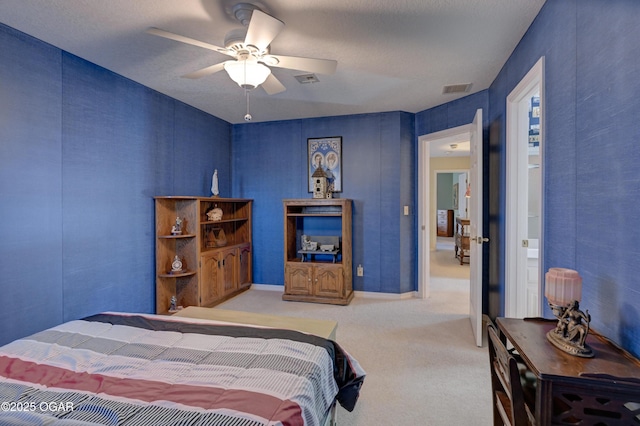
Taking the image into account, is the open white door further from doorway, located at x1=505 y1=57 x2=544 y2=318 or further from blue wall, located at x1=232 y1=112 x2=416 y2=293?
blue wall, located at x1=232 y1=112 x2=416 y2=293

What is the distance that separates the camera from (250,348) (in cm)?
150

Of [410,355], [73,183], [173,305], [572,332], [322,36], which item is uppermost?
[322,36]

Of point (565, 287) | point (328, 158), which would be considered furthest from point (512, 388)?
point (328, 158)

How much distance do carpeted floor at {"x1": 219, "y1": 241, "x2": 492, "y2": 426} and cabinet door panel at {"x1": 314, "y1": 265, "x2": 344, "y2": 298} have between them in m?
0.20

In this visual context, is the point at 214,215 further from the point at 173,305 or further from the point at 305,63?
the point at 305,63

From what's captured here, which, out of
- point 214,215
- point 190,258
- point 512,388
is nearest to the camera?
point 512,388

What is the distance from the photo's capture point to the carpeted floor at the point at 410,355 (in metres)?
1.93

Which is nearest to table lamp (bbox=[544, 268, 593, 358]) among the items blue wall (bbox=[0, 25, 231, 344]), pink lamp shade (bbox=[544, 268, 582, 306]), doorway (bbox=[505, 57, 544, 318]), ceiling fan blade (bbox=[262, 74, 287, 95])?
pink lamp shade (bbox=[544, 268, 582, 306])

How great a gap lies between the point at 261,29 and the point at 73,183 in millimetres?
2104

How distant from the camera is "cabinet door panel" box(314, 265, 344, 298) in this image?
13.1 feet

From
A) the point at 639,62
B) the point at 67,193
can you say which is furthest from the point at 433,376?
the point at 67,193

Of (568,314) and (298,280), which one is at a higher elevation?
(568,314)

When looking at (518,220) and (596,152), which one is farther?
(518,220)

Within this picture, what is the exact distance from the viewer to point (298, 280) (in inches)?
163
